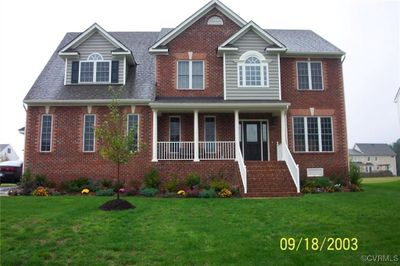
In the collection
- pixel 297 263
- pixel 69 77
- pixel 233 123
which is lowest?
pixel 297 263

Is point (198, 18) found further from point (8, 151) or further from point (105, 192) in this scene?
point (8, 151)

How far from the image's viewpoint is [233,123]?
19062 mm

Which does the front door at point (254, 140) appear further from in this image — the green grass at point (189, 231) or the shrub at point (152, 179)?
the green grass at point (189, 231)

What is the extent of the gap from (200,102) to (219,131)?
7.43ft

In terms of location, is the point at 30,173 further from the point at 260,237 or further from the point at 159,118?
the point at 260,237

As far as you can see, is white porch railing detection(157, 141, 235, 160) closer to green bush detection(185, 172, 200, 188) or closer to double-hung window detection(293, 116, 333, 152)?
green bush detection(185, 172, 200, 188)

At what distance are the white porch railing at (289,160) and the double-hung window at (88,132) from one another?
9641 millimetres

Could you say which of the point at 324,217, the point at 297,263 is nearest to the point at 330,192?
the point at 324,217

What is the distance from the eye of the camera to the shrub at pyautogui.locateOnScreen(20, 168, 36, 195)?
15.9 meters

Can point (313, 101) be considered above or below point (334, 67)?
below

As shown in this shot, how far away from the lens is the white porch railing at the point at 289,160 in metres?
15.3

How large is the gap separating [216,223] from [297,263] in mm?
3125

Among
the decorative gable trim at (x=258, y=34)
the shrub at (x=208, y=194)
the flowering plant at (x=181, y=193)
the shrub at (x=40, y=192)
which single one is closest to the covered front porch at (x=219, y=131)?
the flowering plant at (x=181, y=193)

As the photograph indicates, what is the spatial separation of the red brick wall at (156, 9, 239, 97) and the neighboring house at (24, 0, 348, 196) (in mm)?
55
